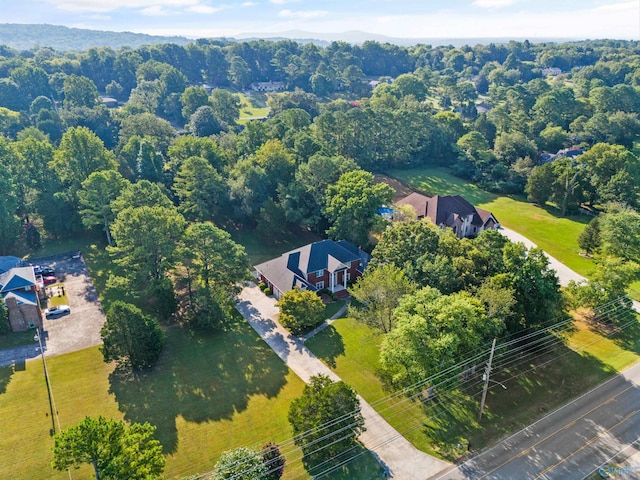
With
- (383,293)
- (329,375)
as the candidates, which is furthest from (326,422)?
(383,293)

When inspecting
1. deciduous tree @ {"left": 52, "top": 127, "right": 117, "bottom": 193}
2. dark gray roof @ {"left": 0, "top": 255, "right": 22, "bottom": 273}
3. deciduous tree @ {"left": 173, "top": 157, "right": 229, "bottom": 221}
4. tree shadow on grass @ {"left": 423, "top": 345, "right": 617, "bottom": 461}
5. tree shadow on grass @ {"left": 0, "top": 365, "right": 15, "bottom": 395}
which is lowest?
tree shadow on grass @ {"left": 0, "top": 365, "right": 15, "bottom": 395}

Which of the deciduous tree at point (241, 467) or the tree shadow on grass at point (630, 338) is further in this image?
the tree shadow on grass at point (630, 338)

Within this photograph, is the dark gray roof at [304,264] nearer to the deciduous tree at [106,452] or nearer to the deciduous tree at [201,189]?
the deciduous tree at [201,189]

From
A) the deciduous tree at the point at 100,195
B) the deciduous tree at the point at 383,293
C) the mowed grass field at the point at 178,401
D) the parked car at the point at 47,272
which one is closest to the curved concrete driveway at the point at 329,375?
the mowed grass field at the point at 178,401

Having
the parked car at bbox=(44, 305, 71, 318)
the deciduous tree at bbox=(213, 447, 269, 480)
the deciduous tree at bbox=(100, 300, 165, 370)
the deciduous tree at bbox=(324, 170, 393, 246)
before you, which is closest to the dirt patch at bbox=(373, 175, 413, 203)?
the deciduous tree at bbox=(324, 170, 393, 246)

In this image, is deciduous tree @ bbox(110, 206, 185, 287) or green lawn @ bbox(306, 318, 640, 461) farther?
deciduous tree @ bbox(110, 206, 185, 287)

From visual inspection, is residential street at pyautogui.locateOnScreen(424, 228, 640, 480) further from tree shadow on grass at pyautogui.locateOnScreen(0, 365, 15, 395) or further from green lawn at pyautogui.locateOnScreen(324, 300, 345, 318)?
tree shadow on grass at pyautogui.locateOnScreen(0, 365, 15, 395)

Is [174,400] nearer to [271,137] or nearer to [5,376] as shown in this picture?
[5,376]
